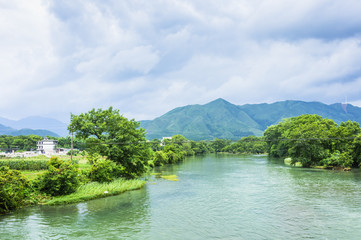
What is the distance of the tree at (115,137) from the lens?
41.4 meters

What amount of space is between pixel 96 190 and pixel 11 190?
384 inches

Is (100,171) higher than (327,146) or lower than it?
lower

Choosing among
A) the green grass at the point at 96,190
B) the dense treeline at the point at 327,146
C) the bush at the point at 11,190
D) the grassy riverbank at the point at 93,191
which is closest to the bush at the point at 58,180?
the grassy riverbank at the point at 93,191

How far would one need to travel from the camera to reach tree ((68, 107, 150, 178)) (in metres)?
41.4

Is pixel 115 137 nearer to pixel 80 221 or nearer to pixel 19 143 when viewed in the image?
pixel 80 221

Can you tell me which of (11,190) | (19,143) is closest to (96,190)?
(11,190)

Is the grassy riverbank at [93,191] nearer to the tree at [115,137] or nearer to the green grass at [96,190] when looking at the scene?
the green grass at [96,190]

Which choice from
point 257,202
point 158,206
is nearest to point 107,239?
point 158,206

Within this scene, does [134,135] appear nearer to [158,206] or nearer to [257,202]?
[158,206]

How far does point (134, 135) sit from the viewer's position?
44594 mm

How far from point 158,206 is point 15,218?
12928 mm

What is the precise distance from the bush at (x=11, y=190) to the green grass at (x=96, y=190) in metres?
2.63

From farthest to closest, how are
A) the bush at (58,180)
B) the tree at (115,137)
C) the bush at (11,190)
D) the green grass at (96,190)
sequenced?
the tree at (115,137), the bush at (58,180), the green grass at (96,190), the bush at (11,190)

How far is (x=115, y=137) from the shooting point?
43750mm
